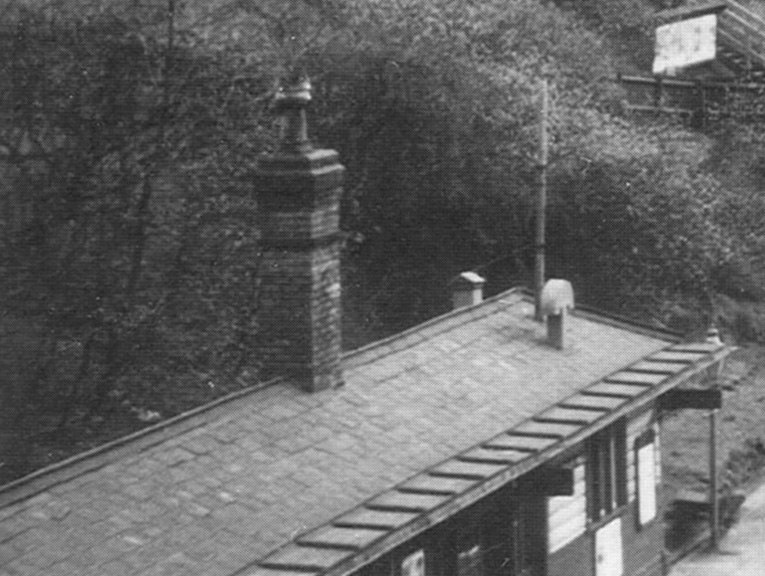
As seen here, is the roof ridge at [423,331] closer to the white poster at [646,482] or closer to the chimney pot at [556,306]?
the chimney pot at [556,306]

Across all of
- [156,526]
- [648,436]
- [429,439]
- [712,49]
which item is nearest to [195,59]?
[648,436]

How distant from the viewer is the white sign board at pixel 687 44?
138 feet

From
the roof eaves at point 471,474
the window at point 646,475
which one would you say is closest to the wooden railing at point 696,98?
the window at point 646,475

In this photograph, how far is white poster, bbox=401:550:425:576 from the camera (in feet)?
53.5

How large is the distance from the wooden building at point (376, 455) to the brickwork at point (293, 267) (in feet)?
0.06

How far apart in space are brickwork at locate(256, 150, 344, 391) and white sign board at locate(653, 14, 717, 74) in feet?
81.6

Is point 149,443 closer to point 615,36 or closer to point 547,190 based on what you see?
point 547,190

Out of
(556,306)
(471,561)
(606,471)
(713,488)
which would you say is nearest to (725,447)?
(713,488)

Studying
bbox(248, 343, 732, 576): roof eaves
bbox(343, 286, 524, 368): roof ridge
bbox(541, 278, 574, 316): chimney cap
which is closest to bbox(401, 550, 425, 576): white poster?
bbox(248, 343, 732, 576): roof eaves

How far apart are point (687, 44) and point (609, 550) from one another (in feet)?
73.1

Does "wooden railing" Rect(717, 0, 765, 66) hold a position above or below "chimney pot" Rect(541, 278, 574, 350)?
above

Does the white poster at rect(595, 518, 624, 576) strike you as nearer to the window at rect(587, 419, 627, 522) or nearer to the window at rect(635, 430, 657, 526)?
the window at rect(587, 419, 627, 522)

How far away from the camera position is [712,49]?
1649 inches

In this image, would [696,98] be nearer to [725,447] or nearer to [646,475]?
[725,447]
